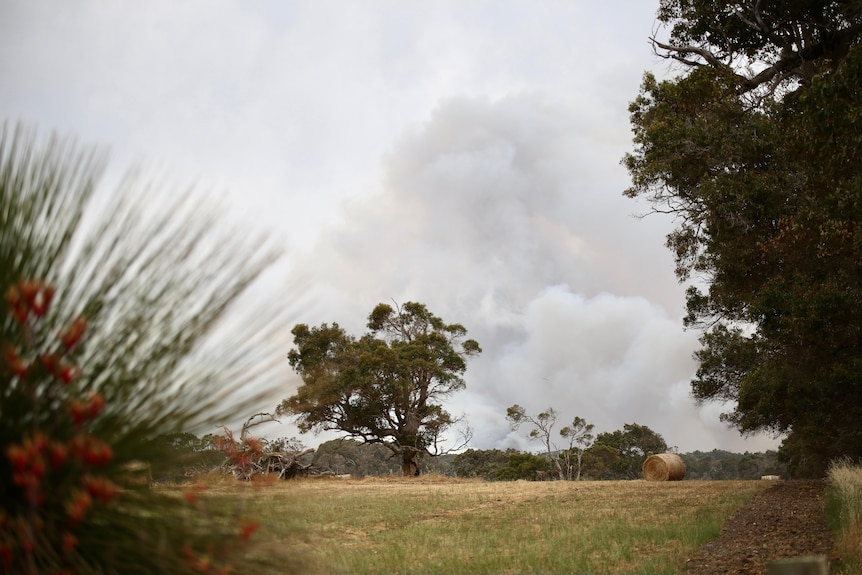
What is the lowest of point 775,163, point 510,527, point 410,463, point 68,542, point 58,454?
point 510,527

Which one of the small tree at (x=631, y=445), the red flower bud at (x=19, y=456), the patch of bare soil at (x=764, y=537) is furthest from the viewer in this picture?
the small tree at (x=631, y=445)

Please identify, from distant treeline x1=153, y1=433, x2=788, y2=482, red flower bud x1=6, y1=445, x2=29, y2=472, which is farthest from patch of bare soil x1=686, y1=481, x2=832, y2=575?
distant treeline x1=153, y1=433, x2=788, y2=482

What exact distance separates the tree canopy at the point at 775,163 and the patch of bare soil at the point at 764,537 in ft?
9.07

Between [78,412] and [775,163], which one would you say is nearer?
[78,412]

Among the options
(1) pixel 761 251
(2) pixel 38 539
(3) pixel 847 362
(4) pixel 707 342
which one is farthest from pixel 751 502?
(2) pixel 38 539

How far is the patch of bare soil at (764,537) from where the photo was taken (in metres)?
8.77

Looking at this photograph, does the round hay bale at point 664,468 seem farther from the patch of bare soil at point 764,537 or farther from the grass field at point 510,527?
the patch of bare soil at point 764,537

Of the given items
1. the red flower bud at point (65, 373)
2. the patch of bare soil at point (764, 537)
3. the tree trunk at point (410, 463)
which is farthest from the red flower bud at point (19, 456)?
the tree trunk at point (410, 463)

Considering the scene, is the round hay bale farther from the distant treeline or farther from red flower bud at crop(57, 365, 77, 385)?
red flower bud at crop(57, 365, 77, 385)

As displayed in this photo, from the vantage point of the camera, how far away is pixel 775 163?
1258 centimetres

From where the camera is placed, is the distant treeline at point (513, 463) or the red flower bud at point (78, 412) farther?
the distant treeline at point (513, 463)

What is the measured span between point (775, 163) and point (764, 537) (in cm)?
623

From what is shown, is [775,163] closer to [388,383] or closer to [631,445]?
[388,383]

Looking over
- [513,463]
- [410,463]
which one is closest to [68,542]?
[410,463]
